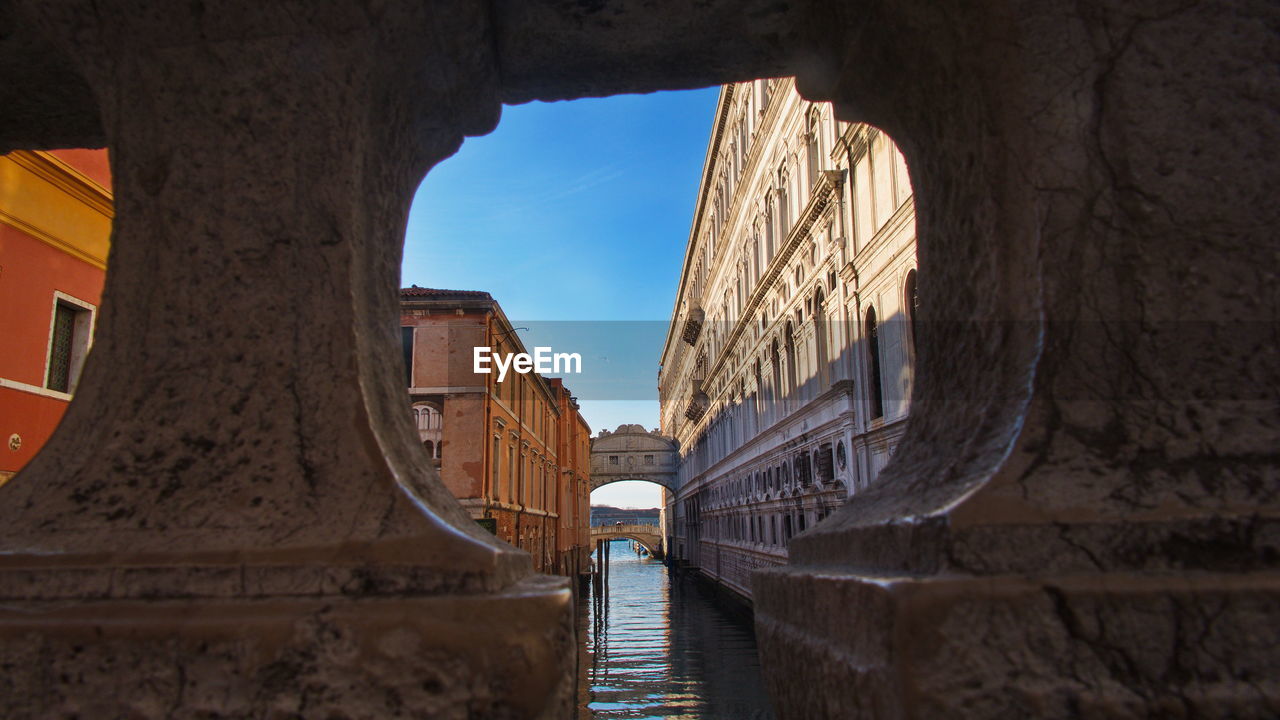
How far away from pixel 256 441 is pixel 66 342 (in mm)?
9086

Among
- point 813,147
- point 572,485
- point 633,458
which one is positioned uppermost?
point 813,147

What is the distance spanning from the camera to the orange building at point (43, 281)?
7.33 metres

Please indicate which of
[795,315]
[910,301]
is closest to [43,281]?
[910,301]

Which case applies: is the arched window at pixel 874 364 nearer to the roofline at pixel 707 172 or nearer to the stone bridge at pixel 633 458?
the roofline at pixel 707 172

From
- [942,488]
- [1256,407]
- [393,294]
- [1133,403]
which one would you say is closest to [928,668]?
[942,488]

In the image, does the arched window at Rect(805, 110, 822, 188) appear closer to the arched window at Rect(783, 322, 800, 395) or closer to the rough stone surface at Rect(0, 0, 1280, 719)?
the arched window at Rect(783, 322, 800, 395)

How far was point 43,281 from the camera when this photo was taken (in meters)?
7.84

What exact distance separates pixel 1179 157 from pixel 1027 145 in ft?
0.76

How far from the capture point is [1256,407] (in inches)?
43.6

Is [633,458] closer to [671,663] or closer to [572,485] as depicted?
[572,485]

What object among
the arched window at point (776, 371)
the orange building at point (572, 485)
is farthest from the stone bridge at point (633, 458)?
the arched window at point (776, 371)

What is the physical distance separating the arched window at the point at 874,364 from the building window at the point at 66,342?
10.3 metres

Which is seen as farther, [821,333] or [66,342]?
[821,333]

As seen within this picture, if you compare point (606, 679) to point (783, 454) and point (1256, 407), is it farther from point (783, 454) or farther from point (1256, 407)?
point (1256, 407)
